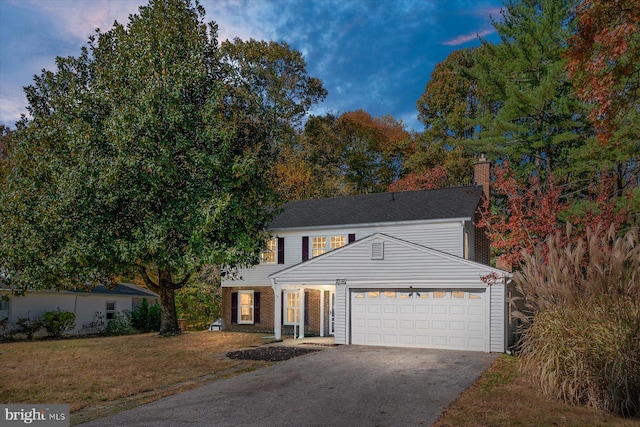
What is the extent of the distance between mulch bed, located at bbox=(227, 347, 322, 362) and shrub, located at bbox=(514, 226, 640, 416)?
8547mm

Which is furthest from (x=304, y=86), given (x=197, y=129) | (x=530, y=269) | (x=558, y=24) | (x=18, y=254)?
(x=530, y=269)

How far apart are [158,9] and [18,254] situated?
34.8 feet

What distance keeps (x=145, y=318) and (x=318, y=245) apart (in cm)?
1138

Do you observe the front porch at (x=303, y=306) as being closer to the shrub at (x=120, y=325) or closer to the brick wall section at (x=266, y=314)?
the brick wall section at (x=266, y=314)

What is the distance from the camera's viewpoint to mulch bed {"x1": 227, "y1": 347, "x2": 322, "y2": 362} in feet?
53.6

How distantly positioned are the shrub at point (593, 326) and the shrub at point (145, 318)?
24237mm

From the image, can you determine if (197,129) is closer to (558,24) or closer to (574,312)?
(574,312)

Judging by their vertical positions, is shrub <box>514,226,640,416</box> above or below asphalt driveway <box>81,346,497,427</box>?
above

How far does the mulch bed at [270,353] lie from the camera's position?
16.3 meters

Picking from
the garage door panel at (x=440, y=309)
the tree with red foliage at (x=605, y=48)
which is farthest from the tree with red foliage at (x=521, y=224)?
the tree with red foliage at (x=605, y=48)

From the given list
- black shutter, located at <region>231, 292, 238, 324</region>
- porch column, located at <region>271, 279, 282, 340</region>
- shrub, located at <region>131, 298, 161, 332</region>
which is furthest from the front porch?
shrub, located at <region>131, 298, 161, 332</region>

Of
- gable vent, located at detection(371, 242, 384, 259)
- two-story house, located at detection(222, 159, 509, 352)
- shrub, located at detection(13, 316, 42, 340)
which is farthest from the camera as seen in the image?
shrub, located at detection(13, 316, 42, 340)

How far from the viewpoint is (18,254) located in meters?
19.0

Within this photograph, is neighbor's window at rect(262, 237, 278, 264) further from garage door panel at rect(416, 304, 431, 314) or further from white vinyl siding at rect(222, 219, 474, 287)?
garage door panel at rect(416, 304, 431, 314)
